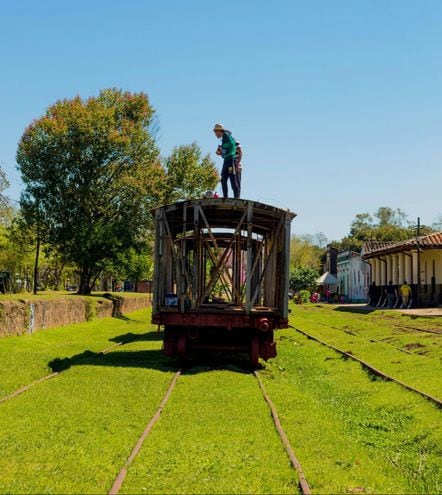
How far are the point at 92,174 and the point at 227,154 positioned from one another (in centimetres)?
2241

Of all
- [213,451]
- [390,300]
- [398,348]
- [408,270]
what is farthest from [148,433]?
[408,270]

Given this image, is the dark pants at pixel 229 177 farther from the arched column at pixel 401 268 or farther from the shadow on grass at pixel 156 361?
the arched column at pixel 401 268

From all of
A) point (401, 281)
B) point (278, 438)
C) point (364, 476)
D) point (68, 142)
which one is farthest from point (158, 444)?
point (401, 281)

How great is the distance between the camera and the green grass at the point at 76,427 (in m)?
6.45

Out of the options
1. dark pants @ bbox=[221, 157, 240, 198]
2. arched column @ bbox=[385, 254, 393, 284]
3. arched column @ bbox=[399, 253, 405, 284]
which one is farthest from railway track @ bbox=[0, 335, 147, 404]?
arched column @ bbox=[385, 254, 393, 284]

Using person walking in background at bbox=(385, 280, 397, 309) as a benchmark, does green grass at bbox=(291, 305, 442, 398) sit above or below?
below

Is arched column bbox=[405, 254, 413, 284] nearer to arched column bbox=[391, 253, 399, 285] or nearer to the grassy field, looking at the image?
arched column bbox=[391, 253, 399, 285]

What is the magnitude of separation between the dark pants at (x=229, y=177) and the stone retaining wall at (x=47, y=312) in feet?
23.6

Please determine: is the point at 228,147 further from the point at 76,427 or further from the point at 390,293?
the point at 390,293

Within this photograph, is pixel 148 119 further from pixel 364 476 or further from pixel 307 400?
pixel 364 476

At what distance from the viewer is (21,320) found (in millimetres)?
20297

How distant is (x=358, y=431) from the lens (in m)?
9.22

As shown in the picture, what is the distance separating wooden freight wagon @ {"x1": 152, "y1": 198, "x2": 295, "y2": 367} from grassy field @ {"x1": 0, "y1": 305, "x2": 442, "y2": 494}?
808mm

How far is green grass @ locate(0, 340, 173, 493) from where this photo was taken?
6.45 meters
